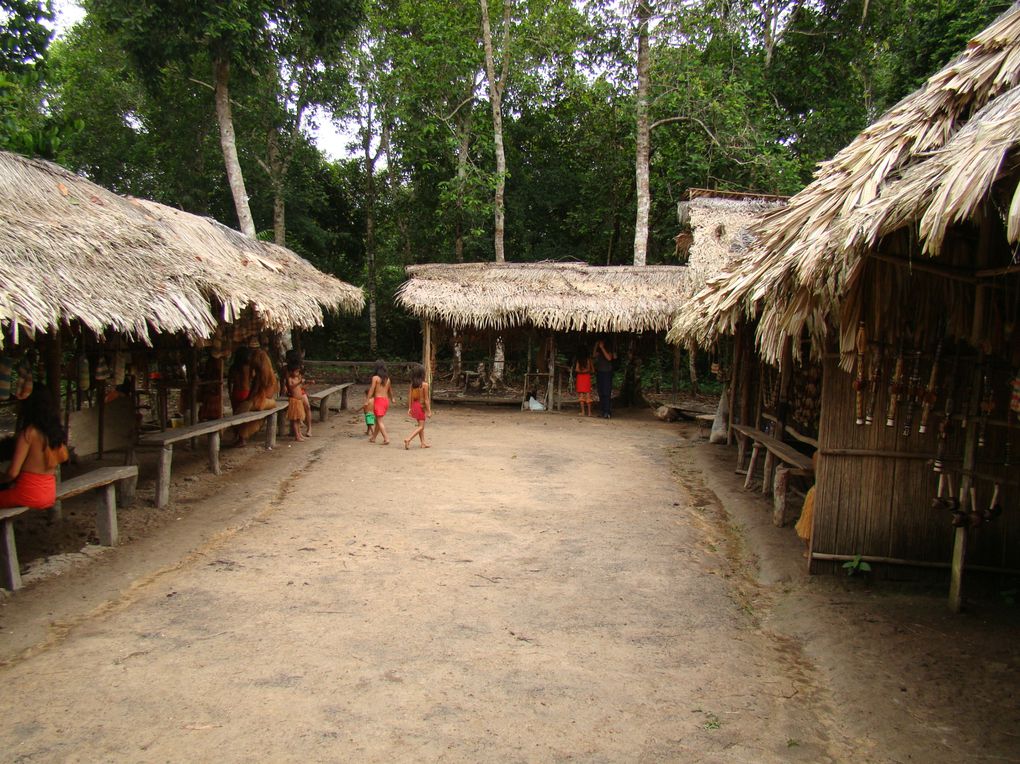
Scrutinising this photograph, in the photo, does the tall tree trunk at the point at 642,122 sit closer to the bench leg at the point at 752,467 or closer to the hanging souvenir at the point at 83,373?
the bench leg at the point at 752,467

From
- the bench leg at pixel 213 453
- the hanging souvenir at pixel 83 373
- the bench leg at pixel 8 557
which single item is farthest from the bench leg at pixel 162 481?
the bench leg at pixel 8 557

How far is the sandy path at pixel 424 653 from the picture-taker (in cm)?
319

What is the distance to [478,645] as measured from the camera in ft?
13.7

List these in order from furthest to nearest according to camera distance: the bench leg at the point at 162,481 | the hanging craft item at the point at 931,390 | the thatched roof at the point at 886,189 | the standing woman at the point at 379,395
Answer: the standing woman at the point at 379,395
the bench leg at the point at 162,481
the hanging craft item at the point at 931,390
the thatched roof at the point at 886,189

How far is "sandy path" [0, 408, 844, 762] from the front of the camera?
10.5 ft

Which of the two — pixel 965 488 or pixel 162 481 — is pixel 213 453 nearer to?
pixel 162 481

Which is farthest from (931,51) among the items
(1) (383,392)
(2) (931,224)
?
(2) (931,224)

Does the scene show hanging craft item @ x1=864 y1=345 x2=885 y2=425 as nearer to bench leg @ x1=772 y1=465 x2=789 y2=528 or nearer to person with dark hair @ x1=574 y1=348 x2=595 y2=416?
bench leg @ x1=772 y1=465 x2=789 y2=528

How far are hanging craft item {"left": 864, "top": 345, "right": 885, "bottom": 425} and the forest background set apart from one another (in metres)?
12.8

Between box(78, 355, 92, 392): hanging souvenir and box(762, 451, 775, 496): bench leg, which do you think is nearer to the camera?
box(78, 355, 92, 392): hanging souvenir

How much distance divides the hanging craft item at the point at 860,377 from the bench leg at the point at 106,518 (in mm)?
5718

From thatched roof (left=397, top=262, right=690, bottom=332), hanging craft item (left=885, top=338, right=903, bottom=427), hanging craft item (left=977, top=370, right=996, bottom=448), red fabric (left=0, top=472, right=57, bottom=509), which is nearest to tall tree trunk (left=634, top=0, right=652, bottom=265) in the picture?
thatched roof (left=397, top=262, right=690, bottom=332)

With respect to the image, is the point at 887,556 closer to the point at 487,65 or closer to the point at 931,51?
the point at 931,51

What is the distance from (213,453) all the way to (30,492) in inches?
145
